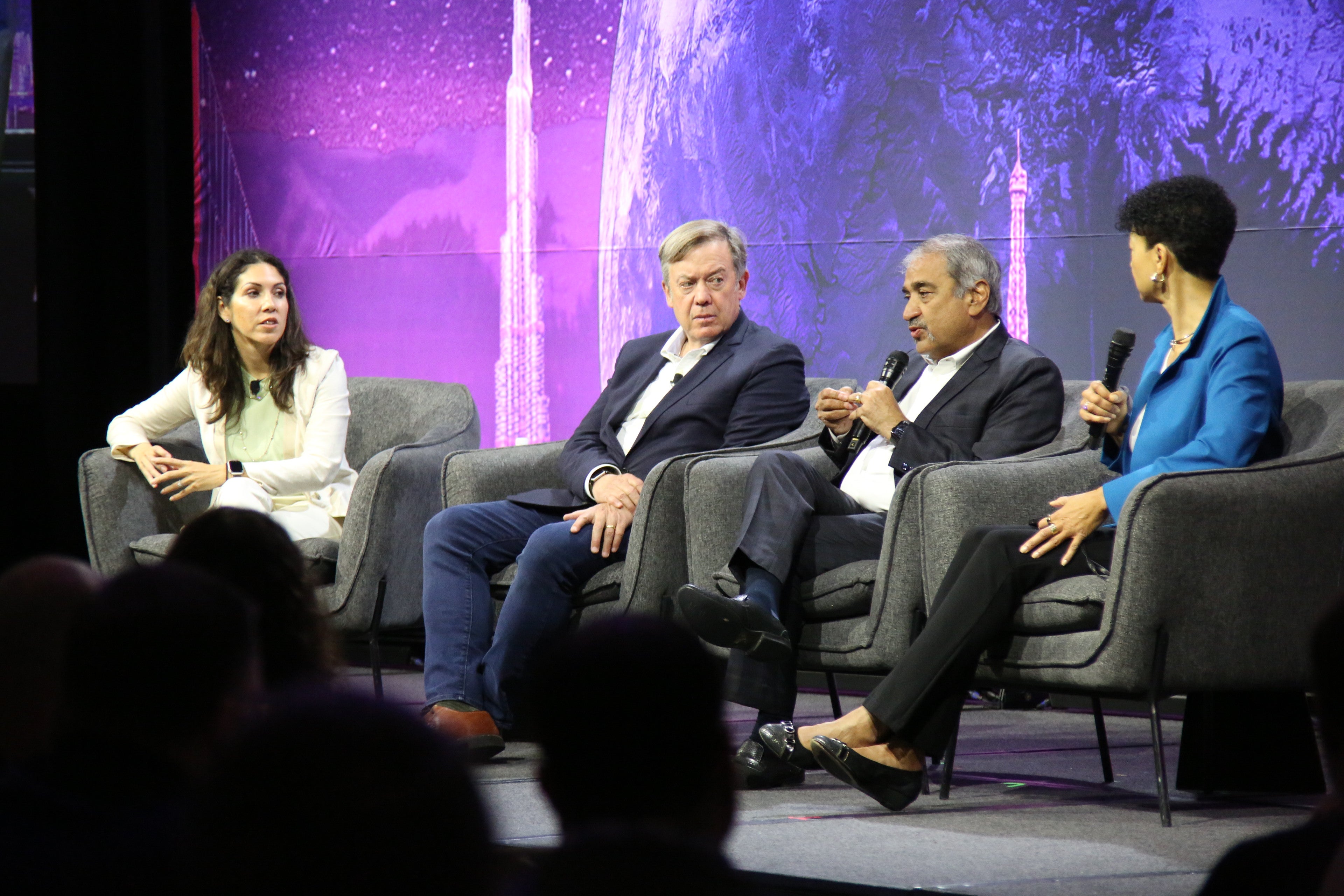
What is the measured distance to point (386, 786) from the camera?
0.71 metres

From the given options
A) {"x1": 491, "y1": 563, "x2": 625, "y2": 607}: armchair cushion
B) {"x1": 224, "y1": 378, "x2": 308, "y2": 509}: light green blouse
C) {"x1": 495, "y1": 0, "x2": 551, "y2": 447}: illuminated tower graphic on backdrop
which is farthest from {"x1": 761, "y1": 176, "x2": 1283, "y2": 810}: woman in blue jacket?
{"x1": 495, "y1": 0, "x2": 551, "y2": 447}: illuminated tower graphic on backdrop

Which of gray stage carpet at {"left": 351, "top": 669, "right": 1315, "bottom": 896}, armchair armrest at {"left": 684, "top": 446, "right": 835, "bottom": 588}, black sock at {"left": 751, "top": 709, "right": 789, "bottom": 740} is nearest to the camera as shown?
gray stage carpet at {"left": 351, "top": 669, "right": 1315, "bottom": 896}

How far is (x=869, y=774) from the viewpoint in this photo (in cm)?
279

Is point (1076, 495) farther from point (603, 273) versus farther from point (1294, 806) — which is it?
point (603, 273)

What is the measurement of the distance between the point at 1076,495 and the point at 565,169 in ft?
8.91

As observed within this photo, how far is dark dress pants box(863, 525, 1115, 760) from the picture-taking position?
2.80 m

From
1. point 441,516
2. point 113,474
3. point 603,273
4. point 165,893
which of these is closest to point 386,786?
point 165,893

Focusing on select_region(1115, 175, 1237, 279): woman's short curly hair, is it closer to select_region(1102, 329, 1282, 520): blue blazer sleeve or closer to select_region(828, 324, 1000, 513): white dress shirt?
select_region(1102, 329, 1282, 520): blue blazer sleeve

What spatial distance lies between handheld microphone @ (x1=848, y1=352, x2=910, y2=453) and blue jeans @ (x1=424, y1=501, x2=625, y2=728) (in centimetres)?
60

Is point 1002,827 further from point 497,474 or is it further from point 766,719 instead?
point 497,474

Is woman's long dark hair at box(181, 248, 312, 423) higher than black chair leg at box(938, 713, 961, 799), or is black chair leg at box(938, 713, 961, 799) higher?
woman's long dark hair at box(181, 248, 312, 423)

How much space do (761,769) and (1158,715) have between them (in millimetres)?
879

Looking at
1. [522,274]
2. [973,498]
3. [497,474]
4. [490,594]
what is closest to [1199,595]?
[973,498]

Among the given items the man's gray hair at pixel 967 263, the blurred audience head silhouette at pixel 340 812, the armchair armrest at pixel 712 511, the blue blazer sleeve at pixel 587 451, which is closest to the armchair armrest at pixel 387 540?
the blue blazer sleeve at pixel 587 451
